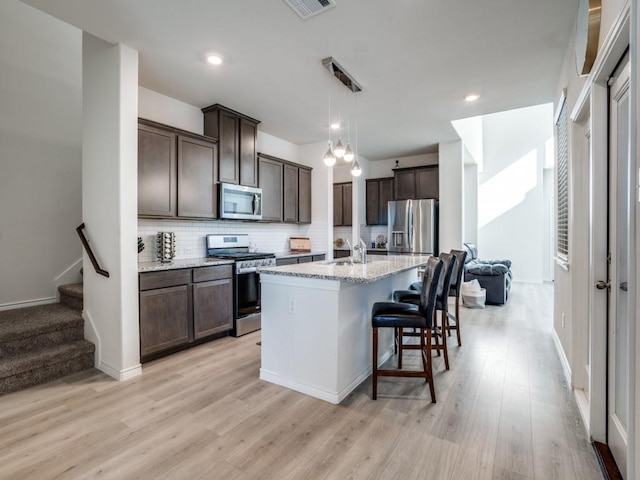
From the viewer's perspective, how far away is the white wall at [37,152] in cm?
348

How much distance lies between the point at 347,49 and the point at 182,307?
2865mm

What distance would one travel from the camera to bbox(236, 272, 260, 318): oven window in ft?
12.7

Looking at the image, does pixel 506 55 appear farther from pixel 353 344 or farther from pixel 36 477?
pixel 36 477

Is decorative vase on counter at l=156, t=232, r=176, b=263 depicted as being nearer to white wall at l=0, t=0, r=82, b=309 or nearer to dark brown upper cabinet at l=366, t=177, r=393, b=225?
white wall at l=0, t=0, r=82, b=309

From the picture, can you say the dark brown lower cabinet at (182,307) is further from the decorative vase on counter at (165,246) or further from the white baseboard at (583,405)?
the white baseboard at (583,405)

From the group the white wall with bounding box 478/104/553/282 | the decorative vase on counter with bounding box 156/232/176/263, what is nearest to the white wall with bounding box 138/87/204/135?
the decorative vase on counter with bounding box 156/232/176/263

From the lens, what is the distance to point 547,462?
170cm

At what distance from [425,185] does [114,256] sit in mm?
5205

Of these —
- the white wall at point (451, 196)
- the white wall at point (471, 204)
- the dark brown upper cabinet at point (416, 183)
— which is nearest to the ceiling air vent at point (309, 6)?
the white wall at point (451, 196)

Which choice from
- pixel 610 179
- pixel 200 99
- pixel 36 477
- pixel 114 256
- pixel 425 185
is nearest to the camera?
pixel 36 477

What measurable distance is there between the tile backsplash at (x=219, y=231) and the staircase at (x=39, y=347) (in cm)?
91

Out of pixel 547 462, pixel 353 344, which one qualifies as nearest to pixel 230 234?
pixel 353 344

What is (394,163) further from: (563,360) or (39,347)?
(39,347)

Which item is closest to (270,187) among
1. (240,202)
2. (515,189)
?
(240,202)
